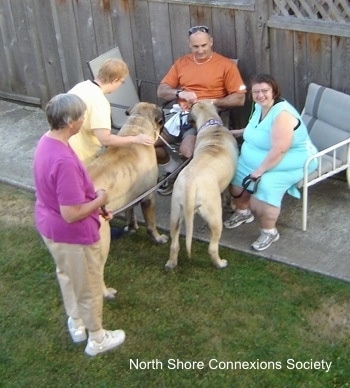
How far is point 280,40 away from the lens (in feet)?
19.4

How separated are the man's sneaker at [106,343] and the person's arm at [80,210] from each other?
3.18 feet

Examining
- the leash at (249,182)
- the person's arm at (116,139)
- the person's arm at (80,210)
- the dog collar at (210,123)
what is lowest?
the leash at (249,182)

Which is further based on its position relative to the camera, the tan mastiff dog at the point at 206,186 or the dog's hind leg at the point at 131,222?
the dog's hind leg at the point at 131,222

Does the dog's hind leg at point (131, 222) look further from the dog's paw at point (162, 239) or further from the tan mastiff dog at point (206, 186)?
the tan mastiff dog at point (206, 186)

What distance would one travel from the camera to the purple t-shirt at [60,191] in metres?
3.49

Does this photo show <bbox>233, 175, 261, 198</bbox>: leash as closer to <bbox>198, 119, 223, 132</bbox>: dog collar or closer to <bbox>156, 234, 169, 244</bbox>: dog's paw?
<bbox>198, 119, 223, 132</bbox>: dog collar

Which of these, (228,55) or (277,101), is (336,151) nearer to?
(277,101)

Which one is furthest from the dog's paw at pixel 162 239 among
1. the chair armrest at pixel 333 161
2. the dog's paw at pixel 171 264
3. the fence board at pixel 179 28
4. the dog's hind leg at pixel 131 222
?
the fence board at pixel 179 28

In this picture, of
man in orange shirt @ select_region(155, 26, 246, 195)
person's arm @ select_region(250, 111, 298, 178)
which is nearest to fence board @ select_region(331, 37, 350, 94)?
man in orange shirt @ select_region(155, 26, 246, 195)

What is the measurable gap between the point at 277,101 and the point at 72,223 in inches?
78.9

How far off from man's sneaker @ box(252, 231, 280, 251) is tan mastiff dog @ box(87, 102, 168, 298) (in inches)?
27.5

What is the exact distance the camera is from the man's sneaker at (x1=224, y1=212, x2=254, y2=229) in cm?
545

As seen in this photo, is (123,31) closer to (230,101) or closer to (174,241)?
(230,101)

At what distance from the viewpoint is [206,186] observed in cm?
467
